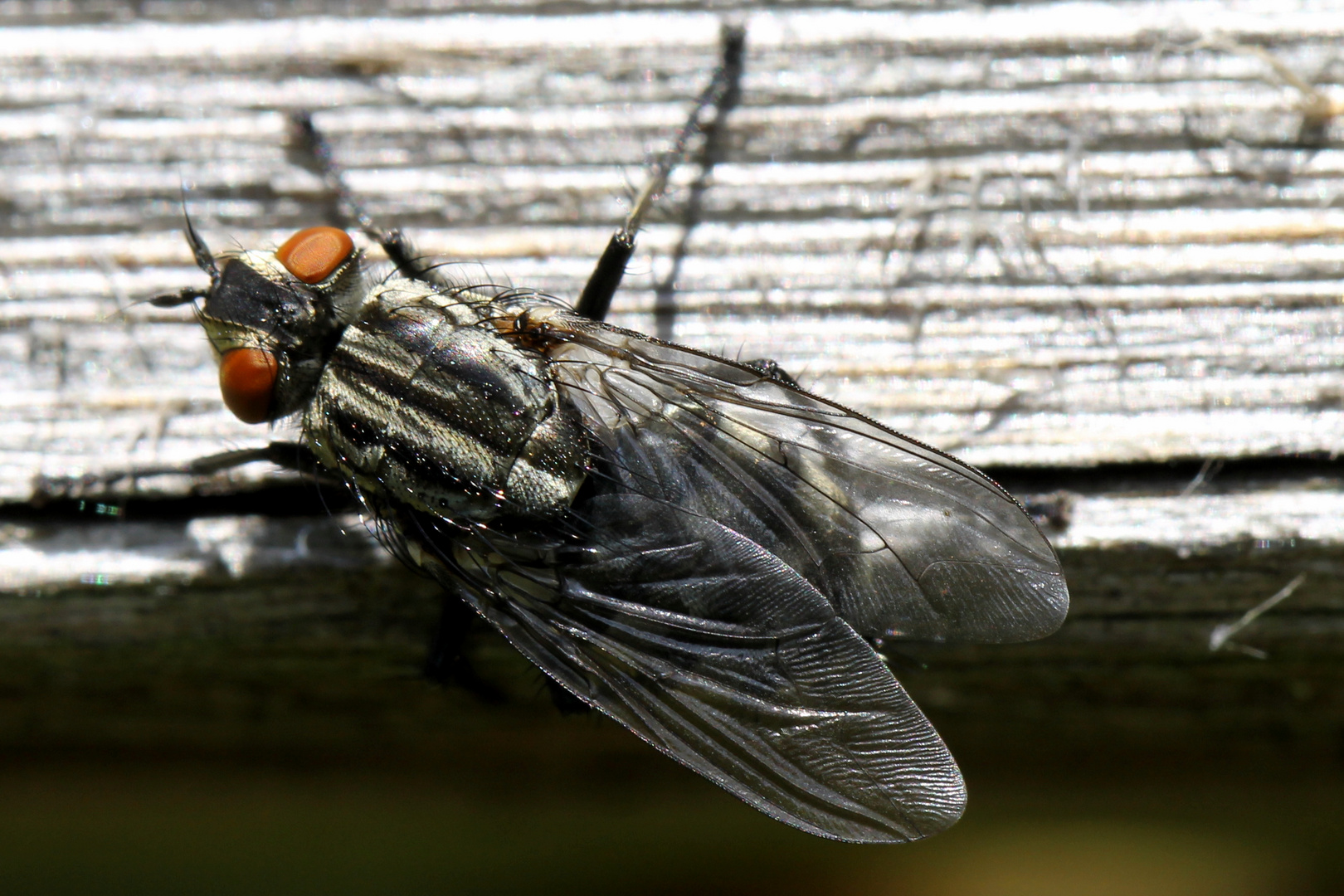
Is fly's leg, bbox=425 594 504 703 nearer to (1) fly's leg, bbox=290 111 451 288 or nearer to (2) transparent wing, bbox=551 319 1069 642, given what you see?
(2) transparent wing, bbox=551 319 1069 642

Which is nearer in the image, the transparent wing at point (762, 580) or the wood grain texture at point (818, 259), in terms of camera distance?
the transparent wing at point (762, 580)

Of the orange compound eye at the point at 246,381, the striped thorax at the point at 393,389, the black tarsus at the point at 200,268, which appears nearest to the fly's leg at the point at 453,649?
the striped thorax at the point at 393,389

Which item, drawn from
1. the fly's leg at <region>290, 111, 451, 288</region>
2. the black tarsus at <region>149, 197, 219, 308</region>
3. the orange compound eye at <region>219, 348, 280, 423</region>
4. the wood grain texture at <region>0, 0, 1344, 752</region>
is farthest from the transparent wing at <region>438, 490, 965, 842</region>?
the black tarsus at <region>149, 197, 219, 308</region>

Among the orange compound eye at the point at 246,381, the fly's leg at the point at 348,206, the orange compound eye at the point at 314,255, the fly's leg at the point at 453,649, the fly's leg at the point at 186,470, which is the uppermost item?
the fly's leg at the point at 348,206

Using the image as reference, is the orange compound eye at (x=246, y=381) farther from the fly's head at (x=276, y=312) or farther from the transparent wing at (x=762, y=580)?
the transparent wing at (x=762, y=580)

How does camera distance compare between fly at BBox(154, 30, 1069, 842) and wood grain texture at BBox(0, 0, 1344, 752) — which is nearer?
fly at BBox(154, 30, 1069, 842)

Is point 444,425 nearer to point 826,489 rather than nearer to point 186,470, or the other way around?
point 186,470

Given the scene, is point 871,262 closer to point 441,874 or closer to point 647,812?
point 647,812

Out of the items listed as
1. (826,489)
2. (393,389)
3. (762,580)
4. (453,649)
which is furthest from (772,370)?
(453,649)

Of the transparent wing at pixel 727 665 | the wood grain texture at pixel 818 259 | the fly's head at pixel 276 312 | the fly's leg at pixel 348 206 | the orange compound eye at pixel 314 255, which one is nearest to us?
the transparent wing at pixel 727 665
